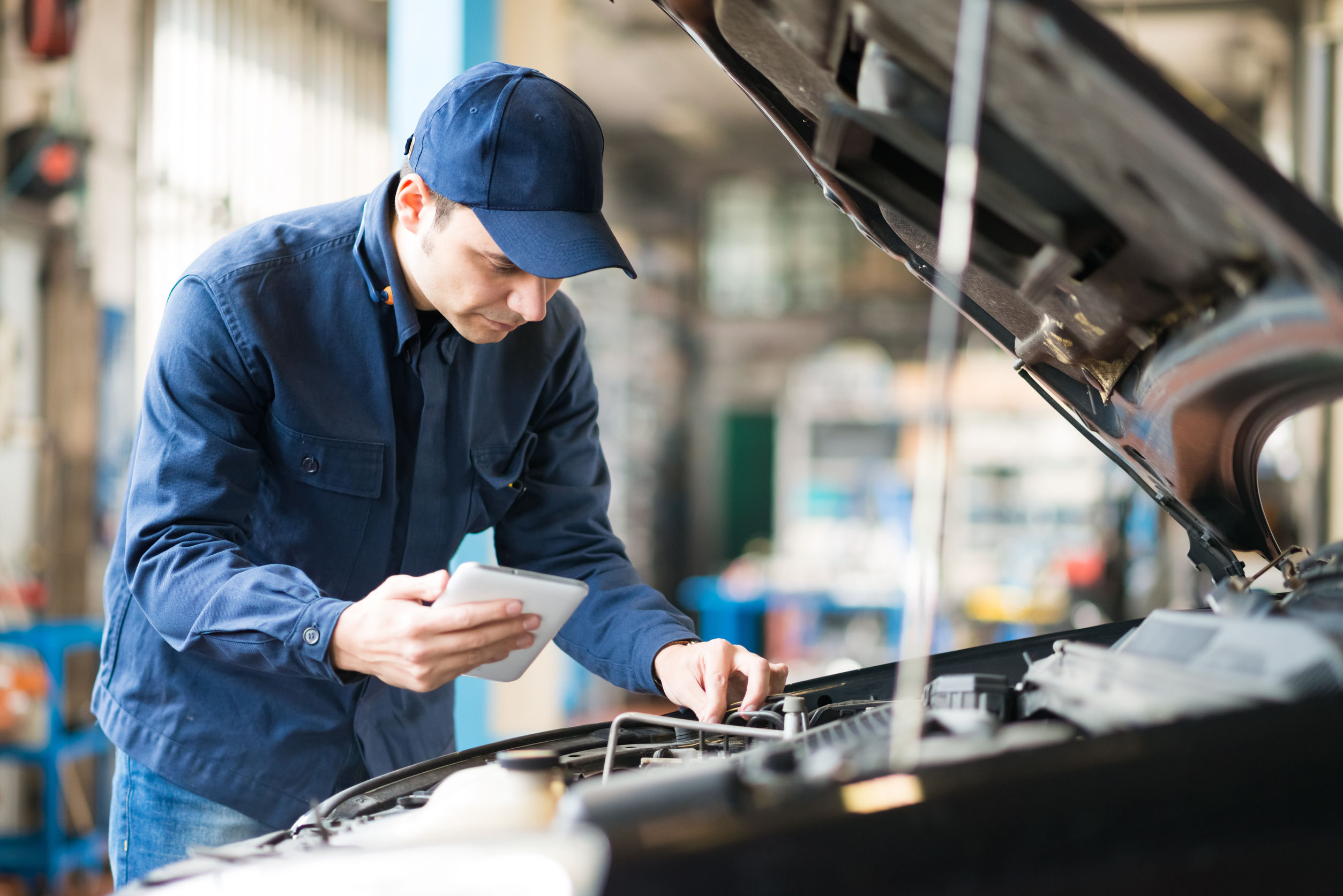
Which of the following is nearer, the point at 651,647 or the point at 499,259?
the point at 499,259

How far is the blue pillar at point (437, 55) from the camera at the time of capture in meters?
3.02

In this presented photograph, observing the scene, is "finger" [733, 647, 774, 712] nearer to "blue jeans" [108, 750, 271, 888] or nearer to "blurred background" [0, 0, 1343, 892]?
"blurred background" [0, 0, 1343, 892]

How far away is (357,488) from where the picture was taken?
1377 millimetres

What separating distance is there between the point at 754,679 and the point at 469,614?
352 millimetres

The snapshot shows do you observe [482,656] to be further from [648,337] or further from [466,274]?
[648,337]

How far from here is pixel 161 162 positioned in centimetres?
498

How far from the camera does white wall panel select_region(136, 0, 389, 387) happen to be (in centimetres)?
495

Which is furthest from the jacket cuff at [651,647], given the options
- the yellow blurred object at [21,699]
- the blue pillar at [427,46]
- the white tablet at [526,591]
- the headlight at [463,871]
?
the yellow blurred object at [21,699]

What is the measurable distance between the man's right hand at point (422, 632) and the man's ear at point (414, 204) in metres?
0.46

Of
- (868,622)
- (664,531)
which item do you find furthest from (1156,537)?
(664,531)

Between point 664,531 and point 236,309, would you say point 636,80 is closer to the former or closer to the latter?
point 664,531

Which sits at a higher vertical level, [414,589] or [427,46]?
[427,46]

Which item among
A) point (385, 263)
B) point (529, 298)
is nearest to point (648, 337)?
point (385, 263)

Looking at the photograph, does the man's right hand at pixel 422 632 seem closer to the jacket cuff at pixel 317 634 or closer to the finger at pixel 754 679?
the jacket cuff at pixel 317 634
